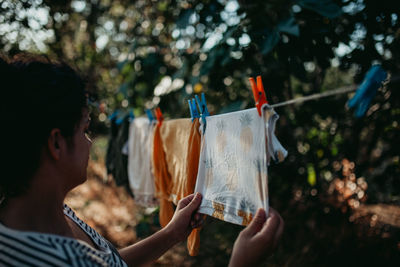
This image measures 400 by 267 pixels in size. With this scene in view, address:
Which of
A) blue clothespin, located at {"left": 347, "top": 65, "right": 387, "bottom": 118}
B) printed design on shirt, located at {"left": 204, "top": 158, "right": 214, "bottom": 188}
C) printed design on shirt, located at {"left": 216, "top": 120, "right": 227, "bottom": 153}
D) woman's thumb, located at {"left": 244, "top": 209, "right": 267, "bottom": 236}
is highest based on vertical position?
blue clothespin, located at {"left": 347, "top": 65, "right": 387, "bottom": 118}

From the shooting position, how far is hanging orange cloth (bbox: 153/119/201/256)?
1.17 meters

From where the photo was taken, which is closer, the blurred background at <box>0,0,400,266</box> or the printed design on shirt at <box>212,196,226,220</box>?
the printed design on shirt at <box>212,196,226,220</box>

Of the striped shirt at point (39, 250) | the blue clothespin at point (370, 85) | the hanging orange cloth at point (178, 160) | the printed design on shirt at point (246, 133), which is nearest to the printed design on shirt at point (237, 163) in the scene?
the printed design on shirt at point (246, 133)

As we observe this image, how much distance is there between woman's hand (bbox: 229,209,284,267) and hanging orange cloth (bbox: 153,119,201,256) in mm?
450

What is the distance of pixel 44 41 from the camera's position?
109 inches

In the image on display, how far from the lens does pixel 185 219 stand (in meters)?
0.95

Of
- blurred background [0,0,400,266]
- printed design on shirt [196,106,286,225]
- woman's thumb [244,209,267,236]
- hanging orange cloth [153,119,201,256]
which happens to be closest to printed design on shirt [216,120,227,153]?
printed design on shirt [196,106,286,225]

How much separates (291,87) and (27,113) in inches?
70.4

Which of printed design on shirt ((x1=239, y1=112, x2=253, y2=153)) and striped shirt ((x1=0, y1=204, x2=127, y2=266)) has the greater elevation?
printed design on shirt ((x1=239, y1=112, x2=253, y2=153))

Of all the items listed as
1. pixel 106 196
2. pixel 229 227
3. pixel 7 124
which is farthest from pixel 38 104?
pixel 106 196

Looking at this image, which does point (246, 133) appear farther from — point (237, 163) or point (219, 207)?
point (219, 207)

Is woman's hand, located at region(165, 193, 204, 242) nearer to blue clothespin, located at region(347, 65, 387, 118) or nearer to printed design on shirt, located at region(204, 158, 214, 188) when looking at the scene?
printed design on shirt, located at region(204, 158, 214, 188)

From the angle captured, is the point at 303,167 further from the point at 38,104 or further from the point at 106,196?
the point at 106,196

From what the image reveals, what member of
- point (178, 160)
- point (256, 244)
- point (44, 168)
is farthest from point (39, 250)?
point (178, 160)
